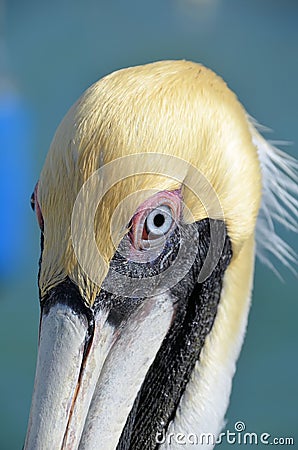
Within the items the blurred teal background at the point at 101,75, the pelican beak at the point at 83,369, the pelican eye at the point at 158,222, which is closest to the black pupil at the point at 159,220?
the pelican eye at the point at 158,222

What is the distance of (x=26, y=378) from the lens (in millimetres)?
2590

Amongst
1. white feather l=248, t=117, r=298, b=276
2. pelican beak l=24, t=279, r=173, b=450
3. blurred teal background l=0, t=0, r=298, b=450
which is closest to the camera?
pelican beak l=24, t=279, r=173, b=450

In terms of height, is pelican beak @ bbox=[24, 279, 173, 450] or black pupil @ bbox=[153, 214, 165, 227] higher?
black pupil @ bbox=[153, 214, 165, 227]

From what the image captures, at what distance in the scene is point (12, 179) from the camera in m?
2.79

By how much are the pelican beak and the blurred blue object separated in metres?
1.90

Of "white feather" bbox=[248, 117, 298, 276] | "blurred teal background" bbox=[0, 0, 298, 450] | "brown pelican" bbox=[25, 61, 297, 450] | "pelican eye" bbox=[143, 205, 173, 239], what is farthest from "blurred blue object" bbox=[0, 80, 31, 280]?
"pelican eye" bbox=[143, 205, 173, 239]

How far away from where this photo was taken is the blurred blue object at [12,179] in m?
2.78

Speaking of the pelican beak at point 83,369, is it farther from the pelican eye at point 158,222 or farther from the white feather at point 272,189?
the white feather at point 272,189

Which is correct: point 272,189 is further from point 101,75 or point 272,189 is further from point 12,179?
point 101,75

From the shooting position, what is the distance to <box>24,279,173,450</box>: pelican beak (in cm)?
87

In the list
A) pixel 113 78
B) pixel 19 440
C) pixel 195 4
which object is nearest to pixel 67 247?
pixel 113 78

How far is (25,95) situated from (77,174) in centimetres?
215

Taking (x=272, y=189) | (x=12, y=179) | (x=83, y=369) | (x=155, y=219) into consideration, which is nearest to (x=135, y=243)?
(x=155, y=219)

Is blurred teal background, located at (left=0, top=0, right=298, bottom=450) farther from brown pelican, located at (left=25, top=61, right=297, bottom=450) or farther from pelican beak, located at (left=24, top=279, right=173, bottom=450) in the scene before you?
pelican beak, located at (left=24, top=279, right=173, bottom=450)
